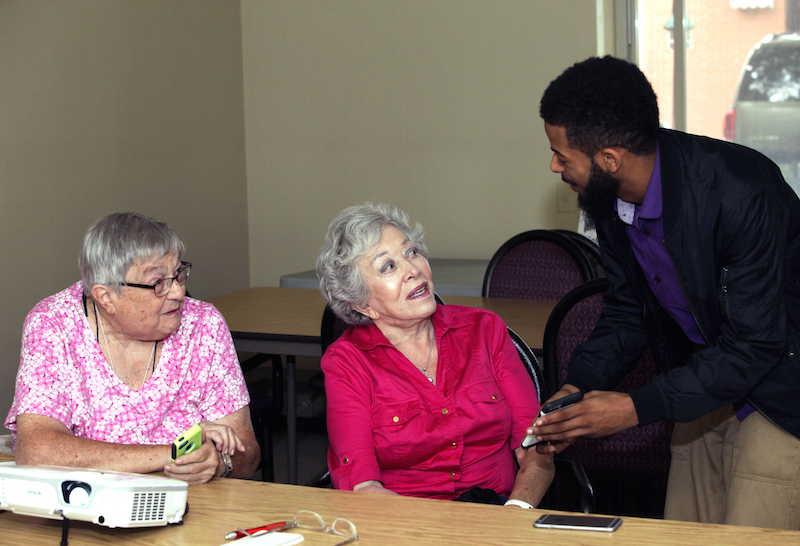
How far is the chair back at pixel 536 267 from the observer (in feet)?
10.3

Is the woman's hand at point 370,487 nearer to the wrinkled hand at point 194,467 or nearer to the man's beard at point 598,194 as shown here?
the wrinkled hand at point 194,467

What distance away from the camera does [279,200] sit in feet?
16.6

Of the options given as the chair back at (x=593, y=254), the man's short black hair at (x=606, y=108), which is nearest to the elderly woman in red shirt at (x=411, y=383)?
the man's short black hair at (x=606, y=108)

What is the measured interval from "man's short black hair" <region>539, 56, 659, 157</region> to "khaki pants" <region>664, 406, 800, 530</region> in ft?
2.17

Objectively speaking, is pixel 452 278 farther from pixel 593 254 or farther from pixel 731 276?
pixel 731 276

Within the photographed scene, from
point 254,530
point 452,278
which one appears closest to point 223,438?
point 254,530

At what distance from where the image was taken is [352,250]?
6.39 feet

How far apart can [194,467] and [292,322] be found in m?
1.51

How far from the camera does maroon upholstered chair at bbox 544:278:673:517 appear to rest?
2.11m

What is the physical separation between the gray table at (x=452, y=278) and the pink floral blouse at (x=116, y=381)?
76.7 inches

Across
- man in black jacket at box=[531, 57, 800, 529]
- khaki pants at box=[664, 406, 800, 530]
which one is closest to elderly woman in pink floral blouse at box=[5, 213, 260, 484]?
man in black jacket at box=[531, 57, 800, 529]

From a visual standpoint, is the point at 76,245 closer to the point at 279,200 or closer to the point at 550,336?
the point at 279,200

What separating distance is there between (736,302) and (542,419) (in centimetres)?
45

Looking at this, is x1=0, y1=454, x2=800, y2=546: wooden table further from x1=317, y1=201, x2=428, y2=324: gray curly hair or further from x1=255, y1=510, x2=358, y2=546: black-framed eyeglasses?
x1=317, y1=201, x2=428, y2=324: gray curly hair
